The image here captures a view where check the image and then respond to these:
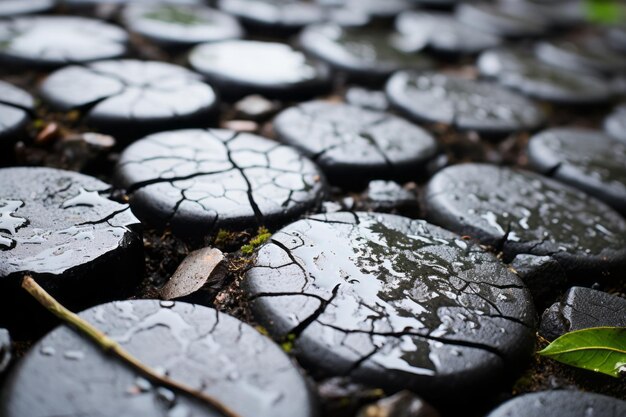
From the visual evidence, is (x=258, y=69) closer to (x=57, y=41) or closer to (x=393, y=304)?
(x=57, y=41)

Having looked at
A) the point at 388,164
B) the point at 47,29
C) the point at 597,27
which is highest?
the point at 47,29

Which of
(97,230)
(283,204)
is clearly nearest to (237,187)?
(283,204)

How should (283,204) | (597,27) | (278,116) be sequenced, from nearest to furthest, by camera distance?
(283,204), (278,116), (597,27)

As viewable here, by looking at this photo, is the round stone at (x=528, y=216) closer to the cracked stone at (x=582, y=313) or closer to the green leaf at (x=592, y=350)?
the cracked stone at (x=582, y=313)

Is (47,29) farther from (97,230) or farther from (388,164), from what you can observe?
(388,164)

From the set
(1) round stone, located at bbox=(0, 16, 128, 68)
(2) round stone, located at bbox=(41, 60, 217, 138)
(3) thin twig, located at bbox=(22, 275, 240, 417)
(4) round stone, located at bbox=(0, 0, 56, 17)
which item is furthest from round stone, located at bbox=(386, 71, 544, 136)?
(4) round stone, located at bbox=(0, 0, 56, 17)

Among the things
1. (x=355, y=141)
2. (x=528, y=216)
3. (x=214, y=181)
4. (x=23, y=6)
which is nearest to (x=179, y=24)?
(x=23, y=6)

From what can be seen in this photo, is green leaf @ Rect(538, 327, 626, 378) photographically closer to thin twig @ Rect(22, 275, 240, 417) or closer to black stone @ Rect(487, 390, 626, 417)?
black stone @ Rect(487, 390, 626, 417)
